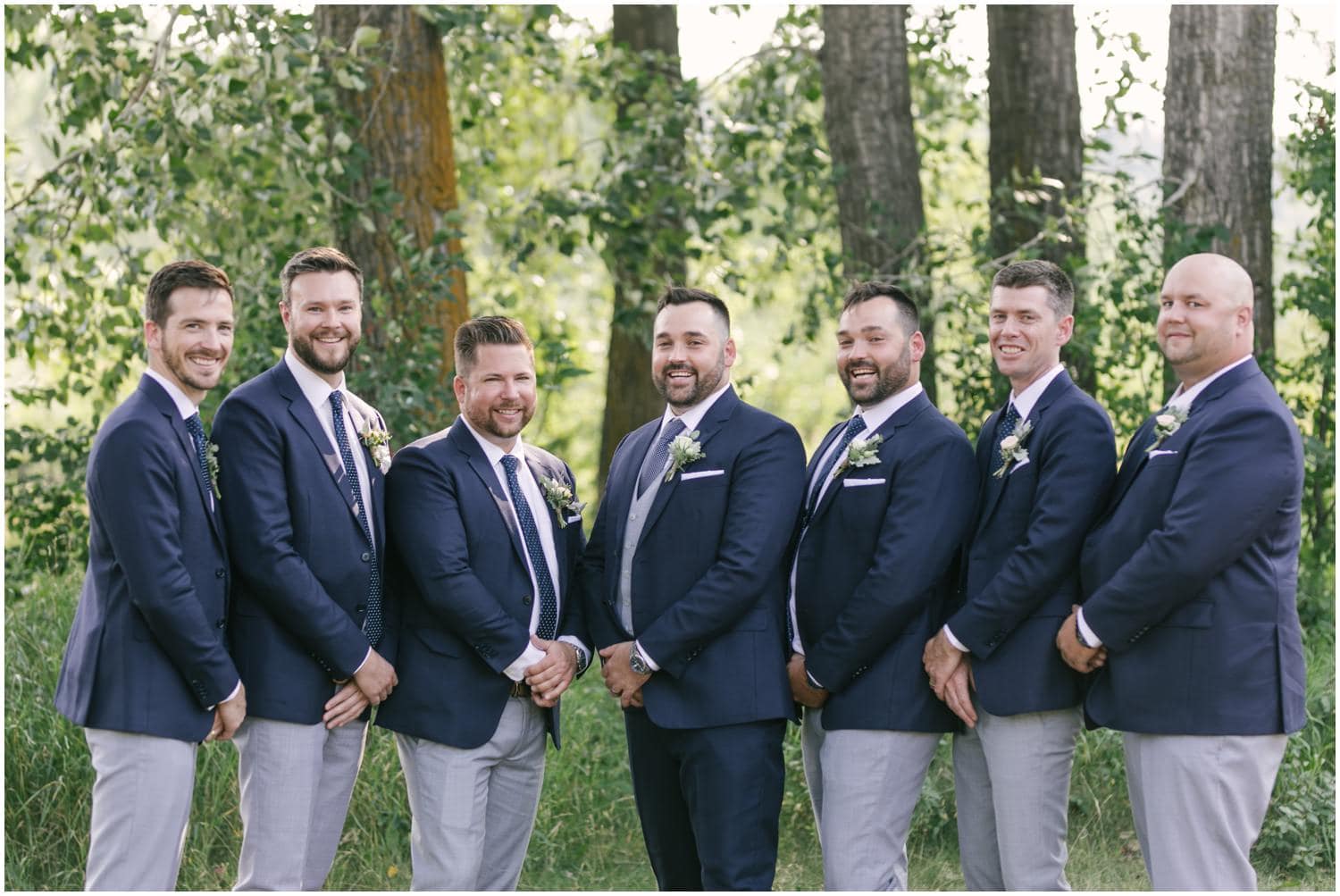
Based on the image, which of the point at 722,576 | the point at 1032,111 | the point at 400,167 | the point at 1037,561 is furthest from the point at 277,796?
the point at 1032,111

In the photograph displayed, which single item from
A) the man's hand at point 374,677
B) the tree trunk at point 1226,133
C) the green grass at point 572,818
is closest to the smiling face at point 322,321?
the man's hand at point 374,677

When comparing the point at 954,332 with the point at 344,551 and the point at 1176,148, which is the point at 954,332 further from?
the point at 344,551

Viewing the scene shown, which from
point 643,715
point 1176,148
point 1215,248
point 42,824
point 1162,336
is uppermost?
point 1176,148

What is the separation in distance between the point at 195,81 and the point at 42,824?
3.43 metres

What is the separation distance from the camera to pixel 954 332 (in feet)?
25.6

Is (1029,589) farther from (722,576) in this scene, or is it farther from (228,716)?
(228,716)

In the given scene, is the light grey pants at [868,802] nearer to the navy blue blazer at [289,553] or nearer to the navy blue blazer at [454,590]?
the navy blue blazer at [454,590]

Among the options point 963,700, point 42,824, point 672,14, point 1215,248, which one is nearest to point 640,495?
point 963,700

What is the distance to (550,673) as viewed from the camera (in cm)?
458

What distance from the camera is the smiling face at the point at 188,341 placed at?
14.1 feet

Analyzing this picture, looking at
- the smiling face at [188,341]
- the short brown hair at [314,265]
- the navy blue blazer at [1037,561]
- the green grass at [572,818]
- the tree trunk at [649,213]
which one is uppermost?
the tree trunk at [649,213]

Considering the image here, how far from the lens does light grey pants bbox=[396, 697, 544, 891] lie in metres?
4.50

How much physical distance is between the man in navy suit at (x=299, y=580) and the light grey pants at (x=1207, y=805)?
240 cm

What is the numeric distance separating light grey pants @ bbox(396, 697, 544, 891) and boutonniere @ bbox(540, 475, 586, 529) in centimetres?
63
